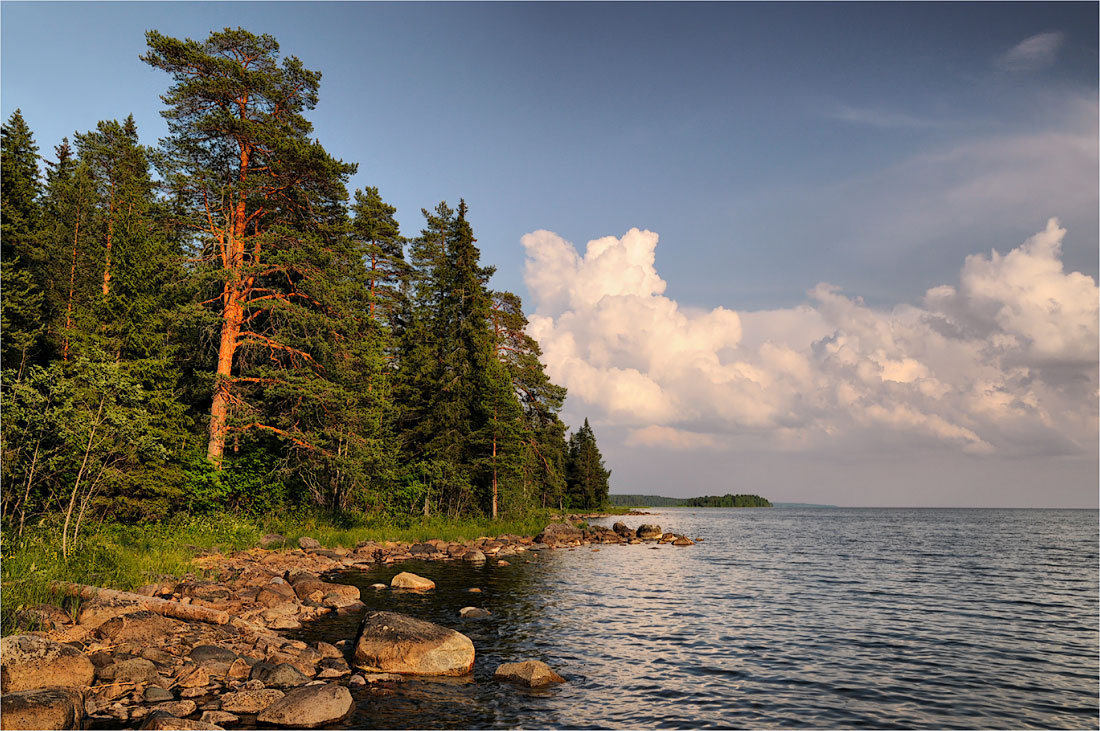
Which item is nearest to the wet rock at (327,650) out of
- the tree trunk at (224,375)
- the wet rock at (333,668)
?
the wet rock at (333,668)

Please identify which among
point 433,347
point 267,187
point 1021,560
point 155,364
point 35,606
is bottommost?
point 1021,560

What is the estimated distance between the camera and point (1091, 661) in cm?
1459

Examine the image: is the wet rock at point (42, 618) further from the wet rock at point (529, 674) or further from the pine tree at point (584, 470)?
the pine tree at point (584, 470)

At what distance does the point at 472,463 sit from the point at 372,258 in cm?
1905

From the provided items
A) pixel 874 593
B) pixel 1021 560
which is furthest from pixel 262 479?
pixel 1021 560

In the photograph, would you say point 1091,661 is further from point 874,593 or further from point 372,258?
point 372,258

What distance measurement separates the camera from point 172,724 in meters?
8.18

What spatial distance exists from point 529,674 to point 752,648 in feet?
21.3

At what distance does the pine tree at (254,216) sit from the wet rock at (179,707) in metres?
19.6

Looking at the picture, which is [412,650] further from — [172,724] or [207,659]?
[172,724]

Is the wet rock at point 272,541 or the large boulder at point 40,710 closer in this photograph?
the large boulder at point 40,710

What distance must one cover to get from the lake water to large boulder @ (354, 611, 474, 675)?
489 millimetres

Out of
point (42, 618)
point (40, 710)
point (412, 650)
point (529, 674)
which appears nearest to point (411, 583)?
point (412, 650)

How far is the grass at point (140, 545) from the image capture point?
13047mm
